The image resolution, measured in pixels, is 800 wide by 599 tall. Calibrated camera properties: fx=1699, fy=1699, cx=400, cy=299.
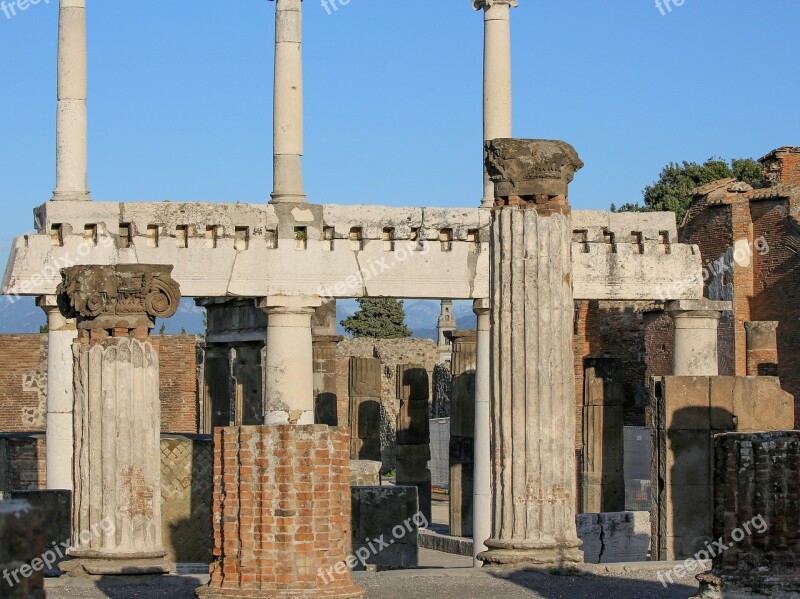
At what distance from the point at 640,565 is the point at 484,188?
23.5 ft

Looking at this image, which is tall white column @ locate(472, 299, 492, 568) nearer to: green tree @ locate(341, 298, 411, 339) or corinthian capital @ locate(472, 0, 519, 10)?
corinthian capital @ locate(472, 0, 519, 10)

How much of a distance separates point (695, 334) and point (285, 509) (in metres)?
10.4

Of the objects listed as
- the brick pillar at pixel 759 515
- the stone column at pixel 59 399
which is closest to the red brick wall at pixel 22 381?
the stone column at pixel 59 399

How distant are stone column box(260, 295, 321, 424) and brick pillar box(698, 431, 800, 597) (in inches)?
324

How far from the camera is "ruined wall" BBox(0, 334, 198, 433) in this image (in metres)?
30.2

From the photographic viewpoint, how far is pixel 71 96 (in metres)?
18.8

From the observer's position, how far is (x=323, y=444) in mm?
10883

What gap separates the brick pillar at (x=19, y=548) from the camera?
18.3 feet

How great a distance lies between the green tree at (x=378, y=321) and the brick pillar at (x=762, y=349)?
38.8 metres
